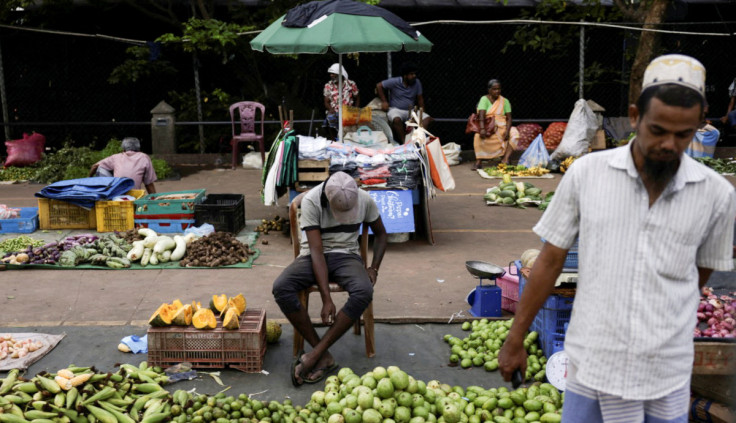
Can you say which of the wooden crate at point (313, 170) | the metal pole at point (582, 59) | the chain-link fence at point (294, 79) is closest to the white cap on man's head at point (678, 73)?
the wooden crate at point (313, 170)

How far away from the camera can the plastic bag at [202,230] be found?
9.17 metres

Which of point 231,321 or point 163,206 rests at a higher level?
point 163,206

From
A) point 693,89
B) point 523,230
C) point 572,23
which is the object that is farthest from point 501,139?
point 693,89

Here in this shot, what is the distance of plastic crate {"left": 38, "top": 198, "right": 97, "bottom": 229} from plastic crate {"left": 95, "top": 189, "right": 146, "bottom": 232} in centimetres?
23

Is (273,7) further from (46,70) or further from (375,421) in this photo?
(375,421)

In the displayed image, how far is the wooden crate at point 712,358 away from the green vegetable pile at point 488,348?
102cm

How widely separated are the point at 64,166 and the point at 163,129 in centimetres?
238

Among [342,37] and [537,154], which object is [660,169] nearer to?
[342,37]

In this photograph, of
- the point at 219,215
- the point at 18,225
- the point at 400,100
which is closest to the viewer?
the point at 219,215

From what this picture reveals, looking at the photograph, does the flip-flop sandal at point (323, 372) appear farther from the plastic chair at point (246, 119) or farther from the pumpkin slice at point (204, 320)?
the plastic chair at point (246, 119)

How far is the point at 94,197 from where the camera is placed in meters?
9.51

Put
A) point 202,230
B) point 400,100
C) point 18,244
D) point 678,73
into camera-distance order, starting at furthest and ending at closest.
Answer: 1. point 400,100
2. point 202,230
3. point 18,244
4. point 678,73

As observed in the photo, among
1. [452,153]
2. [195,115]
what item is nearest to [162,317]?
[452,153]

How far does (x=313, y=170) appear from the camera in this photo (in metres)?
9.34
